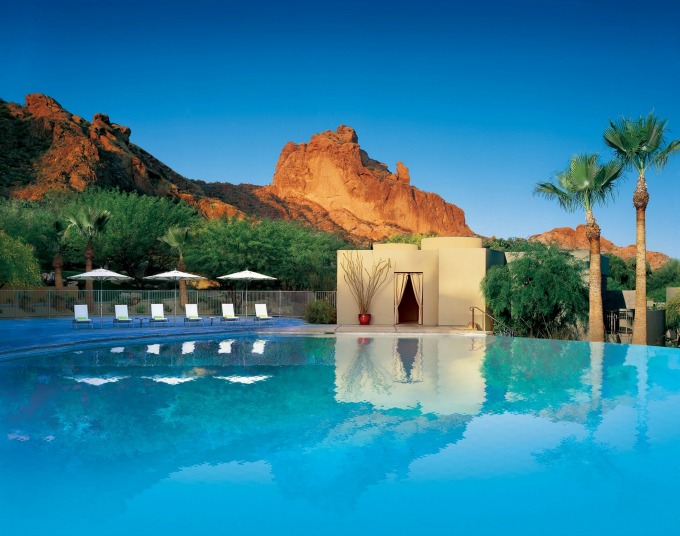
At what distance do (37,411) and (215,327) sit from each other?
12.7 metres

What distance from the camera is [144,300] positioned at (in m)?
27.2

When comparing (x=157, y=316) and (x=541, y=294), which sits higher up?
(x=541, y=294)

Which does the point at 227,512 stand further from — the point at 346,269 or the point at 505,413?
the point at 346,269

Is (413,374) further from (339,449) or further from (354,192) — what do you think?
(354,192)

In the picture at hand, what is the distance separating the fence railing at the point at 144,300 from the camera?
25.1 meters

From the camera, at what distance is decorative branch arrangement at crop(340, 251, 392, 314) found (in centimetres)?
2309

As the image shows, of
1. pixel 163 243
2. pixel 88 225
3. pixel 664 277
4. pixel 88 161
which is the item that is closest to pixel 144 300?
pixel 88 225

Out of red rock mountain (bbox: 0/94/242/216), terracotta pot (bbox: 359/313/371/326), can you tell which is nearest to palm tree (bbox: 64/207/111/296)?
terracotta pot (bbox: 359/313/371/326)

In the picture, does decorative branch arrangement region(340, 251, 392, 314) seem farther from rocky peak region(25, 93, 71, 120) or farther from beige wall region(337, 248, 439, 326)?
rocky peak region(25, 93, 71, 120)

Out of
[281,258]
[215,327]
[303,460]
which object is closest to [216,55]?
[281,258]

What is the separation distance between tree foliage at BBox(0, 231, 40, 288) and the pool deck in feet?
5.43

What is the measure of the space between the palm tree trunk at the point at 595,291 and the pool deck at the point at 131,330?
3566mm

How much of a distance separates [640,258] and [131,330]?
16.2 meters

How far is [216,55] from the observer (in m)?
40.6
